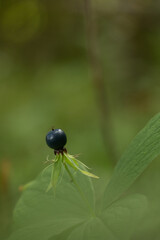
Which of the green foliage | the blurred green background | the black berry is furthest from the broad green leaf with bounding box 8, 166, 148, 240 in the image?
the blurred green background

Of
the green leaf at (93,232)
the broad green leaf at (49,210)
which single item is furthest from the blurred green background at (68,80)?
the green leaf at (93,232)

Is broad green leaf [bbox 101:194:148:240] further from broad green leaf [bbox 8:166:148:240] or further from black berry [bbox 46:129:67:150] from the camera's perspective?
black berry [bbox 46:129:67:150]

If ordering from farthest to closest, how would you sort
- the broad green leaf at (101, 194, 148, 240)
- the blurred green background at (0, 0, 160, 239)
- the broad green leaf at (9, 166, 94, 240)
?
the blurred green background at (0, 0, 160, 239)
the broad green leaf at (9, 166, 94, 240)
the broad green leaf at (101, 194, 148, 240)

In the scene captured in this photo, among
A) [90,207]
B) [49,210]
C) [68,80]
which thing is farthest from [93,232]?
[68,80]

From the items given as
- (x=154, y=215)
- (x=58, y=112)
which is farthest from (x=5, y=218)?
(x=58, y=112)

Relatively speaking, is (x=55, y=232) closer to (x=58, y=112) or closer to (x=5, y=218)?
(x=5, y=218)

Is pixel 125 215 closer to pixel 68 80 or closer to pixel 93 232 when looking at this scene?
pixel 93 232

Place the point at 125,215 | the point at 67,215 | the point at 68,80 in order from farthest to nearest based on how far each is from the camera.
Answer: the point at 68,80, the point at 67,215, the point at 125,215
